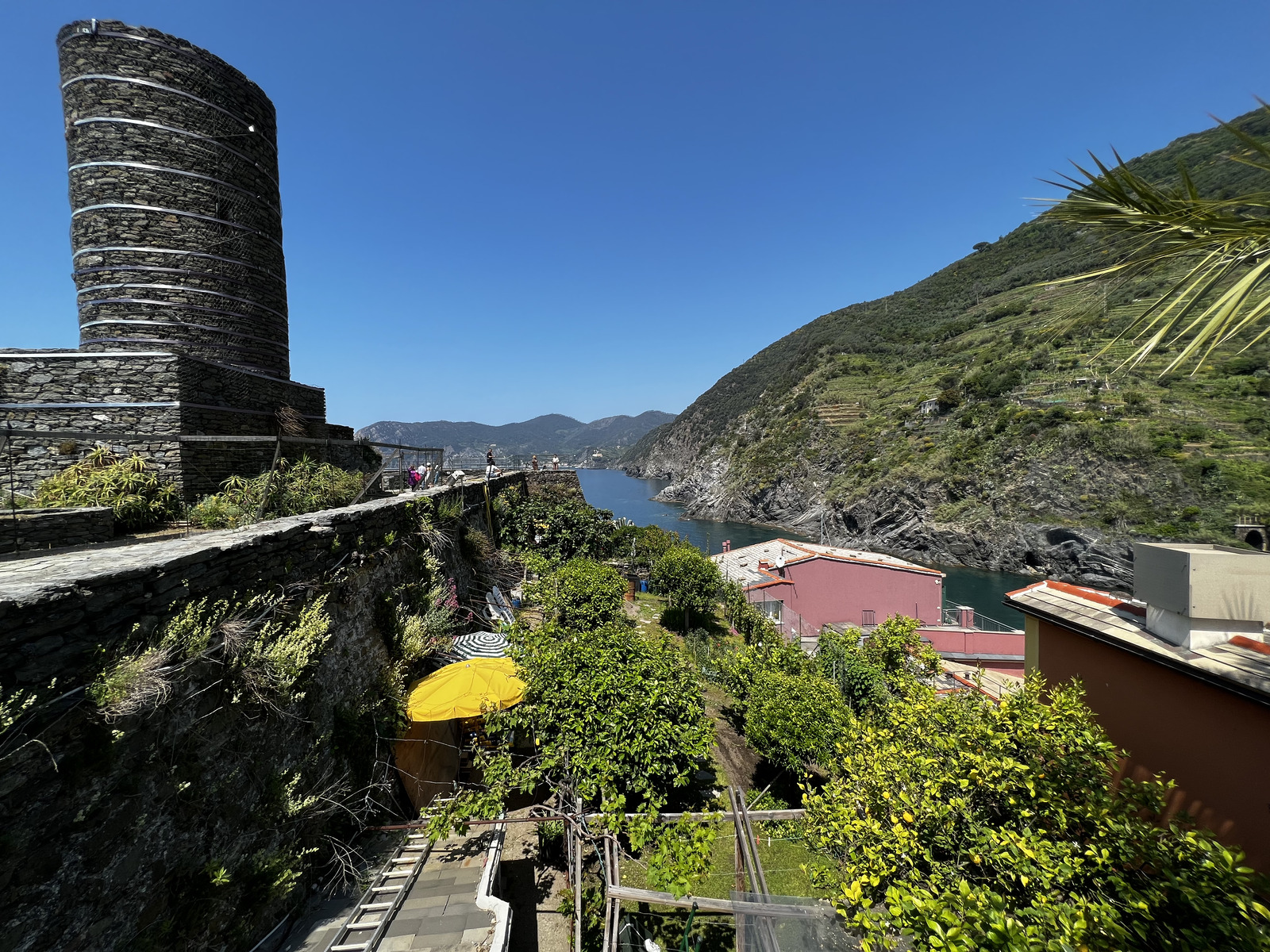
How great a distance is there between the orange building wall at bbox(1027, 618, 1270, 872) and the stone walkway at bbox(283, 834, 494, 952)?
19.9 ft

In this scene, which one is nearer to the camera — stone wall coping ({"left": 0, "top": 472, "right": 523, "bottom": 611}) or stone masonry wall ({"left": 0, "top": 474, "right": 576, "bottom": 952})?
stone masonry wall ({"left": 0, "top": 474, "right": 576, "bottom": 952})

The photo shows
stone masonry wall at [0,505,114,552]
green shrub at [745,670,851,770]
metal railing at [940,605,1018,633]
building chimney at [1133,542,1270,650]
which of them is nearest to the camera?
building chimney at [1133,542,1270,650]

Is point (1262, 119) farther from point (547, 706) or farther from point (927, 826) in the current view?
point (547, 706)

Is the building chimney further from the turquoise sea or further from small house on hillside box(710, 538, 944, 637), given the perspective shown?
the turquoise sea

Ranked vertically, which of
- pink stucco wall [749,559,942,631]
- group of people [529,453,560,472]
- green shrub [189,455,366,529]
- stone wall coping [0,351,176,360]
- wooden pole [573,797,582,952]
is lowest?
pink stucco wall [749,559,942,631]

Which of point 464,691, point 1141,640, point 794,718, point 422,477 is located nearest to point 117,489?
point 464,691

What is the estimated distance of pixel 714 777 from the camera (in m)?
9.07

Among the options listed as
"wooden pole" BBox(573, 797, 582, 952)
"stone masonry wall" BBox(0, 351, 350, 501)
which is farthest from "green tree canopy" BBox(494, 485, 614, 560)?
"wooden pole" BBox(573, 797, 582, 952)

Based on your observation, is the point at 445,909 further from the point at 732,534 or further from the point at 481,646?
the point at 732,534

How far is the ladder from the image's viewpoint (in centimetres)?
432

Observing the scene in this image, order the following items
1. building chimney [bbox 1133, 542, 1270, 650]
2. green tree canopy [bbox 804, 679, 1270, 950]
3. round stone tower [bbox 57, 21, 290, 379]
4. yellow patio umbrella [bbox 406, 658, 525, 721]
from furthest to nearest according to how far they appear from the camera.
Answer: round stone tower [bbox 57, 21, 290, 379], yellow patio umbrella [bbox 406, 658, 525, 721], building chimney [bbox 1133, 542, 1270, 650], green tree canopy [bbox 804, 679, 1270, 950]

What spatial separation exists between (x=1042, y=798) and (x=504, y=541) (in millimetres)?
14329

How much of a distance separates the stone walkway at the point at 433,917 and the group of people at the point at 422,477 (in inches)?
315

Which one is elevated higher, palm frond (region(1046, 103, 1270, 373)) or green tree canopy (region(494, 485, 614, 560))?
palm frond (region(1046, 103, 1270, 373))
